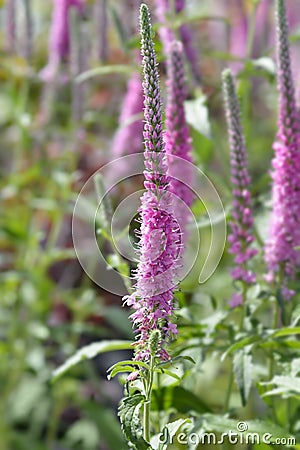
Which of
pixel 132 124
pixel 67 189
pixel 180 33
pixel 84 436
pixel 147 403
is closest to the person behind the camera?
pixel 147 403

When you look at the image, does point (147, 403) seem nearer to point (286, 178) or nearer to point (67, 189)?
point (286, 178)

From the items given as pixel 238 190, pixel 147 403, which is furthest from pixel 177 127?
pixel 147 403

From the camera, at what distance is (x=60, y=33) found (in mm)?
3447

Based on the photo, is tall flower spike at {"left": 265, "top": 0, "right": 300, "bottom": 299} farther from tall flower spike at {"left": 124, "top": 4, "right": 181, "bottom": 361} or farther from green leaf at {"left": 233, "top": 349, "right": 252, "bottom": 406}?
tall flower spike at {"left": 124, "top": 4, "right": 181, "bottom": 361}

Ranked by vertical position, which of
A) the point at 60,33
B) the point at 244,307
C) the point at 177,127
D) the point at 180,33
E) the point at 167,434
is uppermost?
the point at 60,33

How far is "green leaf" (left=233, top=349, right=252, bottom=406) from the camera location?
183 cm

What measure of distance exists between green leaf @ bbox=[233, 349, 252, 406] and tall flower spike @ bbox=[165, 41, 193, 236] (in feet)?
1.27

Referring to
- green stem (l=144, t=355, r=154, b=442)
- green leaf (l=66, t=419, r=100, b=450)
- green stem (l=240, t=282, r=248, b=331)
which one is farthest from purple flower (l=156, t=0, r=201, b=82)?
green leaf (l=66, t=419, r=100, b=450)

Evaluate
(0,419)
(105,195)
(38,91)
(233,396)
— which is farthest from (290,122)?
(38,91)

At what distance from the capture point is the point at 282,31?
1.79m

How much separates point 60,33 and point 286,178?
6.33ft

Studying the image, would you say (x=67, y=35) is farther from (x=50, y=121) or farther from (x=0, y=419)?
(x=0, y=419)

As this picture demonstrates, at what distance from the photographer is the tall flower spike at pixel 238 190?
180cm

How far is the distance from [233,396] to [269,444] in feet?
4.32
